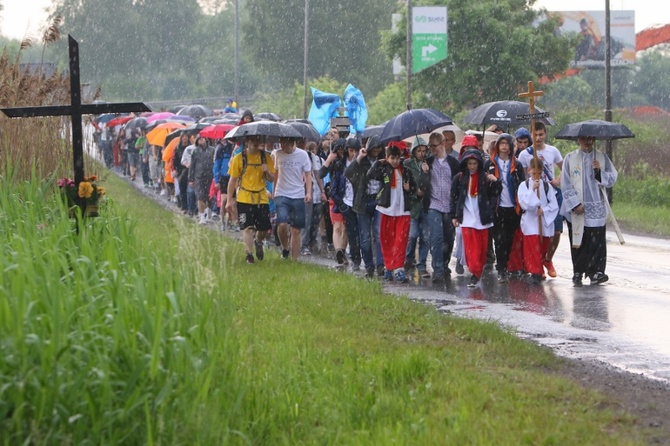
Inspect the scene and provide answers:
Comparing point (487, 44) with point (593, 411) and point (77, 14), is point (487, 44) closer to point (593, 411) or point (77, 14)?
point (593, 411)

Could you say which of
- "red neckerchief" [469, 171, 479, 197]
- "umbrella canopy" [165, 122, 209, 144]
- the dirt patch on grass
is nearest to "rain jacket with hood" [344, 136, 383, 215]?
"red neckerchief" [469, 171, 479, 197]

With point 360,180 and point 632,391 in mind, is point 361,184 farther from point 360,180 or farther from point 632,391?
point 632,391

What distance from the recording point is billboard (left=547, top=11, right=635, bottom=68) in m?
78.5

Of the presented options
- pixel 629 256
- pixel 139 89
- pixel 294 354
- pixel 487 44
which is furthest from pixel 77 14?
pixel 294 354

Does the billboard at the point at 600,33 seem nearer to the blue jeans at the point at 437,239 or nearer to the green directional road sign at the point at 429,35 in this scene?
the green directional road sign at the point at 429,35

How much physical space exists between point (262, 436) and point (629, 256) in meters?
12.2

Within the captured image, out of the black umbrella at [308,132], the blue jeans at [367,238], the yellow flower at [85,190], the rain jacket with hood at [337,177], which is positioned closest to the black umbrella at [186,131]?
the black umbrella at [308,132]

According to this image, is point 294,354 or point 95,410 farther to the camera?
point 294,354

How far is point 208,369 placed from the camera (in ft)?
20.7

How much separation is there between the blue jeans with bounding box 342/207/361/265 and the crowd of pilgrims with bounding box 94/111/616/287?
0.01 meters

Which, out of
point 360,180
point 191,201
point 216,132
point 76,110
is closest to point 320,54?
point 191,201

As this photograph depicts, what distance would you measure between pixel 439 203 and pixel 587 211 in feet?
5.33

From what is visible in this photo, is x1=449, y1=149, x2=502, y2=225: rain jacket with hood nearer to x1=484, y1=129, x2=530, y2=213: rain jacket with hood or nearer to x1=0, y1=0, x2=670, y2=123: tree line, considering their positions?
x1=484, y1=129, x2=530, y2=213: rain jacket with hood

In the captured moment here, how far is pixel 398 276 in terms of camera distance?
1499 centimetres
